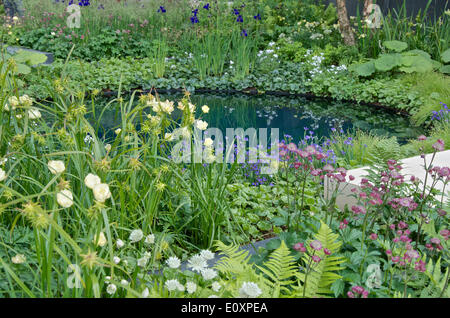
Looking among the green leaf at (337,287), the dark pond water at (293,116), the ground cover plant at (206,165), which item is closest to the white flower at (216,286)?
the ground cover plant at (206,165)

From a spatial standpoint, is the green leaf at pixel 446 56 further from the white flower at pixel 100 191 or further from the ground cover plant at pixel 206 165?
the white flower at pixel 100 191

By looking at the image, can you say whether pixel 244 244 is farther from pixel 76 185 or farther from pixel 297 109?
pixel 297 109

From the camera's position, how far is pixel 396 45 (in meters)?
6.89

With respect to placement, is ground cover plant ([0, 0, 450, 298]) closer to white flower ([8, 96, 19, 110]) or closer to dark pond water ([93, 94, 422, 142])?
white flower ([8, 96, 19, 110])

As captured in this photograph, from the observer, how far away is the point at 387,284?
1.72 metres

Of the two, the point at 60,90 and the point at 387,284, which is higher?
the point at 60,90

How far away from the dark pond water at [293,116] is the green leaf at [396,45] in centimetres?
107

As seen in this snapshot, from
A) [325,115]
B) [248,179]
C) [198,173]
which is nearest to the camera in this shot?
[198,173]

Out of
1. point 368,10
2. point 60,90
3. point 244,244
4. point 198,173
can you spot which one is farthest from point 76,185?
point 368,10

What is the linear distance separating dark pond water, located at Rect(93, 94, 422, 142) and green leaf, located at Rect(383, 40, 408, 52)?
1074 mm

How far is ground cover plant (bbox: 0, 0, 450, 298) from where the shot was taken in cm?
152

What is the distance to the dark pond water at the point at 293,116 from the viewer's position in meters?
5.58

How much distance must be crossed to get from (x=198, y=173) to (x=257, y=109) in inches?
164
